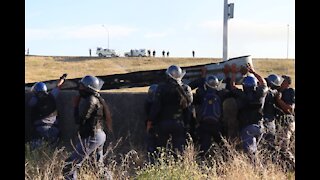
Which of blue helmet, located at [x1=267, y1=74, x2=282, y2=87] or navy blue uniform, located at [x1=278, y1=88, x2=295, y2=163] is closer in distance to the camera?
navy blue uniform, located at [x1=278, y1=88, x2=295, y2=163]

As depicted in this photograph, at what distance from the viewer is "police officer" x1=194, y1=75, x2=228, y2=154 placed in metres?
8.77

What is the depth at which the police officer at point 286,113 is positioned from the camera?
321 inches

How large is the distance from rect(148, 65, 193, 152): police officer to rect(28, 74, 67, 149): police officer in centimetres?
212

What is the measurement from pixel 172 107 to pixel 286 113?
6.51 feet

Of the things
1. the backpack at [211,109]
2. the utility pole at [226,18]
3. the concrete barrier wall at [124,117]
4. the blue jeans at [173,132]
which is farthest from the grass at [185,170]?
the utility pole at [226,18]

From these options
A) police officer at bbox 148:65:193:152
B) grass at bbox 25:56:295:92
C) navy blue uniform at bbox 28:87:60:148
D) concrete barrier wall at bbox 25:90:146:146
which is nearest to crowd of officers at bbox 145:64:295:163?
police officer at bbox 148:65:193:152

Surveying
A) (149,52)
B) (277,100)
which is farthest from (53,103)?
(149,52)

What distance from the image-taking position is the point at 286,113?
346 inches

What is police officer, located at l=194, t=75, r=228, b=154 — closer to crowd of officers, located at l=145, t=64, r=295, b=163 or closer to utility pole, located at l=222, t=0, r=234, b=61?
crowd of officers, located at l=145, t=64, r=295, b=163

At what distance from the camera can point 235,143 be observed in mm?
8594
